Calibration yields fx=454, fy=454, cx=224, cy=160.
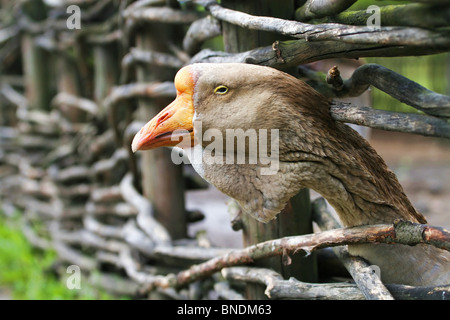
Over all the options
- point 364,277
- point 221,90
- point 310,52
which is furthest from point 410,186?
point 221,90

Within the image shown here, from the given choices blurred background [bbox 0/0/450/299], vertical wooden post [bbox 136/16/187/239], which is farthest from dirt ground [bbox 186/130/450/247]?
vertical wooden post [bbox 136/16/187/239]

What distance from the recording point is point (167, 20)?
201cm

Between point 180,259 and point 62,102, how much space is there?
183 cm

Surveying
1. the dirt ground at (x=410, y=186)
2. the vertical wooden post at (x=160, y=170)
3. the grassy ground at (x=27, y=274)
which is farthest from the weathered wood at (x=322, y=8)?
the grassy ground at (x=27, y=274)

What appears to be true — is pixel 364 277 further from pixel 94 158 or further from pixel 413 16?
pixel 94 158

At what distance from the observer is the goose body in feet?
3.62

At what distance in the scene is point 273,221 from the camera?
1.56 m

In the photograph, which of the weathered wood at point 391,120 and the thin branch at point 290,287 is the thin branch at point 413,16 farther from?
the thin branch at point 290,287

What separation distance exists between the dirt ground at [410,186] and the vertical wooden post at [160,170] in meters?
0.18

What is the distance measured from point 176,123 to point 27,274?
110 inches

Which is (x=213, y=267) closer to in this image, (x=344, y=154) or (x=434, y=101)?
(x=344, y=154)

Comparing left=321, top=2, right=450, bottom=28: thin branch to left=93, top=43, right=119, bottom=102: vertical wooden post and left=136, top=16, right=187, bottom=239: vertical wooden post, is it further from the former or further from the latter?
left=93, top=43, right=119, bottom=102: vertical wooden post

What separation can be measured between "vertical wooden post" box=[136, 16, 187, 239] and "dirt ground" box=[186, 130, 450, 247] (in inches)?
7.2
